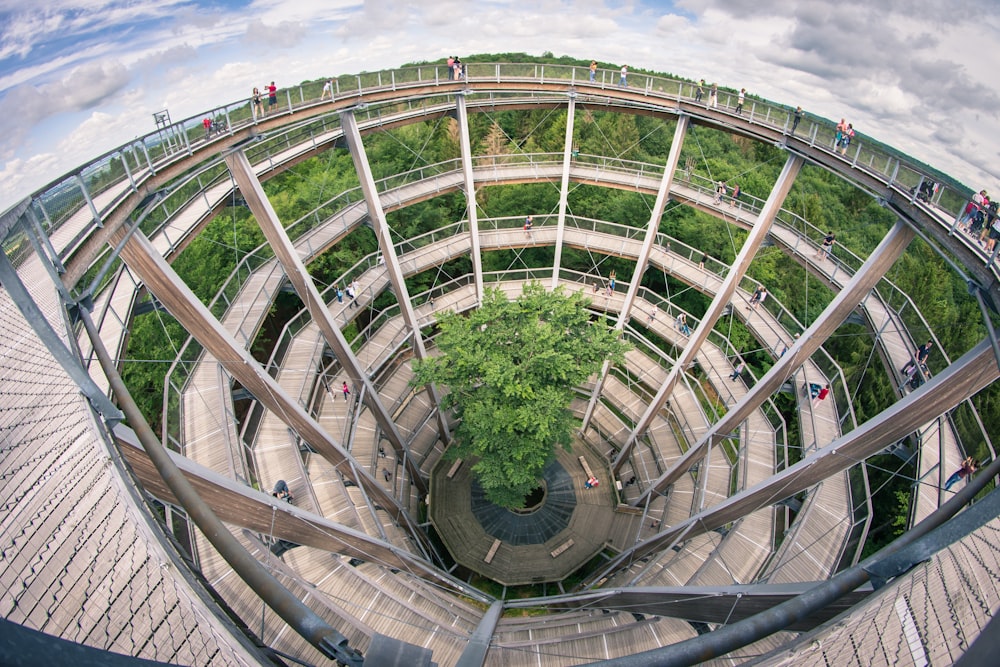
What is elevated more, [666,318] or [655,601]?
[666,318]

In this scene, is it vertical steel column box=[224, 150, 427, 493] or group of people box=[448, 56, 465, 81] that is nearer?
vertical steel column box=[224, 150, 427, 493]

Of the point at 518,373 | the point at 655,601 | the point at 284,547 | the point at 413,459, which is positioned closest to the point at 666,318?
the point at 518,373

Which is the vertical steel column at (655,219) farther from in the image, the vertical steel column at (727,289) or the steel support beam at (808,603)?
the steel support beam at (808,603)

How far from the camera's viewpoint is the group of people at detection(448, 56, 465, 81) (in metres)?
16.4

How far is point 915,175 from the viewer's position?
11641 mm

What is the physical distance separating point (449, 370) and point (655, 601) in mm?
7526

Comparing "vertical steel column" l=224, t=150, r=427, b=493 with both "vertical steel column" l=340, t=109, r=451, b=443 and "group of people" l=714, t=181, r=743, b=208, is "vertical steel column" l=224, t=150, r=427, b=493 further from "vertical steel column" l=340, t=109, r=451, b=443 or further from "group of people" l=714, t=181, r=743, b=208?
"group of people" l=714, t=181, r=743, b=208

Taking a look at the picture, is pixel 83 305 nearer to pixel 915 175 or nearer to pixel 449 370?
pixel 449 370

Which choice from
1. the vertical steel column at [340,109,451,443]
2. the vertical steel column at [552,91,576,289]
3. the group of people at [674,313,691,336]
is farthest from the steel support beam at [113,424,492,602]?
the group of people at [674,313,691,336]

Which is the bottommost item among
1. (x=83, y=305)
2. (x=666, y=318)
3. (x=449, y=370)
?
(x=83, y=305)

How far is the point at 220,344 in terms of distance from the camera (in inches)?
475

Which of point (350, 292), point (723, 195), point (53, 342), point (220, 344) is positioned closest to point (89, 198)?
point (220, 344)

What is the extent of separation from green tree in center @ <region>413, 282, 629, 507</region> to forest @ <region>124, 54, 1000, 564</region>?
6.02 meters

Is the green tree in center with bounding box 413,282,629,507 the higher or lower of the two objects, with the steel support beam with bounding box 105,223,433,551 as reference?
higher
